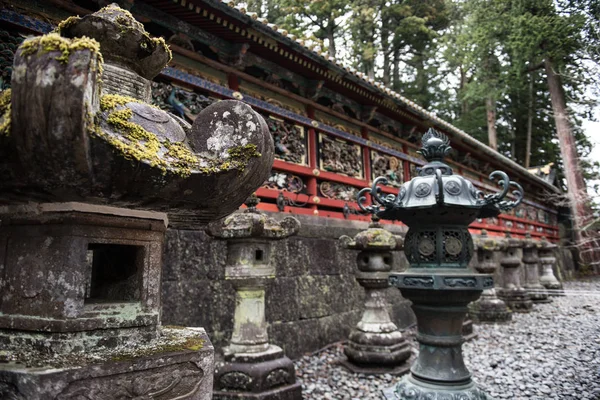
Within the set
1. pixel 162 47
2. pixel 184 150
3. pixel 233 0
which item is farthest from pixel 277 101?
pixel 184 150

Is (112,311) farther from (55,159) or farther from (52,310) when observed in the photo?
(55,159)

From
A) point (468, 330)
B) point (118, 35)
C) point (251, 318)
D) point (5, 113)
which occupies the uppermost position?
point (118, 35)

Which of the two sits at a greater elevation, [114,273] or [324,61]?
[324,61]

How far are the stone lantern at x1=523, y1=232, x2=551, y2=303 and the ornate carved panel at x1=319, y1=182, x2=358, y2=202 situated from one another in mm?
6261

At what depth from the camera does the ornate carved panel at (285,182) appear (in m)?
6.49

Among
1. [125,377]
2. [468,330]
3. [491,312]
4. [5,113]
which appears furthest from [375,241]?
[491,312]

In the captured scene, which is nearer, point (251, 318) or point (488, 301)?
point (251, 318)

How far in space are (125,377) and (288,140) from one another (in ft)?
18.7

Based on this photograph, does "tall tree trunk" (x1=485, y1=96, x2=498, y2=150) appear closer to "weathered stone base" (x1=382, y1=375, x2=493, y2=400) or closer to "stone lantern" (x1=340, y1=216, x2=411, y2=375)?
"stone lantern" (x1=340, y1=216, x2=411, y2=375)

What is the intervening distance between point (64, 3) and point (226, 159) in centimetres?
406

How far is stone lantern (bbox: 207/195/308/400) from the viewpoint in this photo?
371 cm

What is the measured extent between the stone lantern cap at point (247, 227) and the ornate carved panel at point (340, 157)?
3.74 meters

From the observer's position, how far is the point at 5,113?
1.26m

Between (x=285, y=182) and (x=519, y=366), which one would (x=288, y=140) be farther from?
(x=519, y=366)
